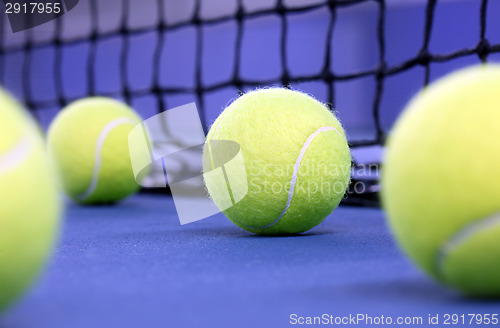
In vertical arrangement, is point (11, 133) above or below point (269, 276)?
above

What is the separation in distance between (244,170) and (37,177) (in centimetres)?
91

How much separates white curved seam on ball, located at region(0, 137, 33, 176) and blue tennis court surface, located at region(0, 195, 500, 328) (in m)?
0.22

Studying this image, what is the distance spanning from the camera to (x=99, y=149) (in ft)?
9.68

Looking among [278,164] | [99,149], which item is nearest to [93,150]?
[99,149]

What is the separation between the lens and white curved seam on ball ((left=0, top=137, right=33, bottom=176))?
37.2 inches

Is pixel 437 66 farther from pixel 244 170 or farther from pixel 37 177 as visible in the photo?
pixel 37 177

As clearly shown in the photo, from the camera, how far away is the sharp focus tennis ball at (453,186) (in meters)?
1.04

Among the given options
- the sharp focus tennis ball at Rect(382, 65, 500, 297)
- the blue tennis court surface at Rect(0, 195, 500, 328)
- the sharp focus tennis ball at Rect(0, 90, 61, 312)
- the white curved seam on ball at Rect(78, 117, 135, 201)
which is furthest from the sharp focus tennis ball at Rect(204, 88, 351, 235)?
the white curved seam on ball at Rect(78, 117, 135, 201)

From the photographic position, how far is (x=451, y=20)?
932 centimetres

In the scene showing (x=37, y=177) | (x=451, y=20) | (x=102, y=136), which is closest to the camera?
(x=37, y=177)

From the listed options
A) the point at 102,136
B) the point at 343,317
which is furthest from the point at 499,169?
the point at 102,136

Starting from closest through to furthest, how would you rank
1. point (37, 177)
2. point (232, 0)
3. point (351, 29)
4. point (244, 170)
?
point (37, 177)
point (244, 170)
point (232, 0)
point (351, 29)

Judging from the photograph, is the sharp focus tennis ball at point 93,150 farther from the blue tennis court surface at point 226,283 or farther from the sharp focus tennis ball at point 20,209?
the sharp focus tennis ball at point 20,209

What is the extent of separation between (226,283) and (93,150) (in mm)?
1830
